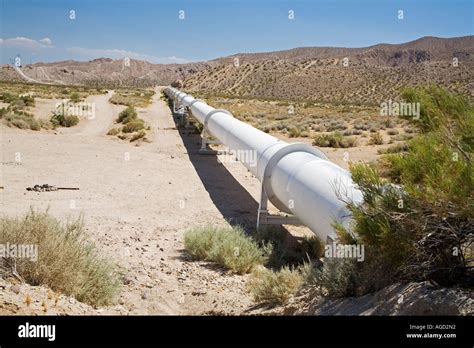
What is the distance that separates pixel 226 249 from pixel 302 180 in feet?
5.22

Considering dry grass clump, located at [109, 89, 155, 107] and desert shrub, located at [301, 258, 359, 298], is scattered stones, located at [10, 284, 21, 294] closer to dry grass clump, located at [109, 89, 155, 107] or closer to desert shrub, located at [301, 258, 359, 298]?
desert shrub, located at [301, 258, 359, 298]

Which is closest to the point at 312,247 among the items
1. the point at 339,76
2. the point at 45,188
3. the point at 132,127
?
the point at 45,188

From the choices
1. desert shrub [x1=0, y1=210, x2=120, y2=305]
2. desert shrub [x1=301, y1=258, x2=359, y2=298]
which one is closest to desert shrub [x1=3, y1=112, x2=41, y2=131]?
desert shrub [x1=0, y1=210, x2=120, y2=305]

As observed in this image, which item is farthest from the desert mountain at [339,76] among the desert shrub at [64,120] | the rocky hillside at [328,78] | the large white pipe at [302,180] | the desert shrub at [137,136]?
the large white pipe at [302,180]

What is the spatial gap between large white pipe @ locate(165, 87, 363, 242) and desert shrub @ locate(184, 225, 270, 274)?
0.90 m

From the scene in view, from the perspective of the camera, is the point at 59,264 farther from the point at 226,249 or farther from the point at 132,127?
the point at 132,127

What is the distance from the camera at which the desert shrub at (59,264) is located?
5766 millimetres

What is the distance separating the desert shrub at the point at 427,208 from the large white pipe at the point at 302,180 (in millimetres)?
485

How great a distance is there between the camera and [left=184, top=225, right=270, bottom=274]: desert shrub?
7.91 meters

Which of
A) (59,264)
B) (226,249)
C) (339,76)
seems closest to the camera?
(59,264)

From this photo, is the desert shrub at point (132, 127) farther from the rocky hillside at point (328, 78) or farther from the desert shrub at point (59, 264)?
the rocky hillside at point (328, 78)

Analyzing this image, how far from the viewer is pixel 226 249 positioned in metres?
8.10
